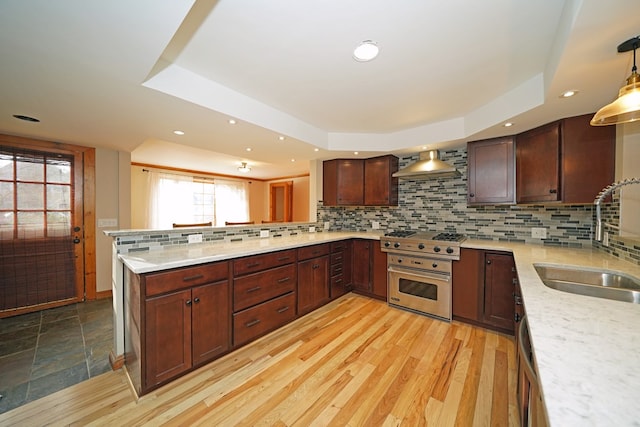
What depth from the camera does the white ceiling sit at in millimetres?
1170

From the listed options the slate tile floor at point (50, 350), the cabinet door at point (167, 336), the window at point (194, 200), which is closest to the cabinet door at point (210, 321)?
the cabinet door at point (167, 336)

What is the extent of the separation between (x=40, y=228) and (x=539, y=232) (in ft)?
19.7

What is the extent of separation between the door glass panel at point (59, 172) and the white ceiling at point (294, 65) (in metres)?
0.41

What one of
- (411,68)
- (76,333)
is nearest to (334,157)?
(411,68)

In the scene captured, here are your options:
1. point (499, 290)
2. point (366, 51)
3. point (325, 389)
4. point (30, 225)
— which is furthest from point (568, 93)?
point (30, 225)

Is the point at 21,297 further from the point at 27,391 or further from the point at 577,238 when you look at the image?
the point at 577,238

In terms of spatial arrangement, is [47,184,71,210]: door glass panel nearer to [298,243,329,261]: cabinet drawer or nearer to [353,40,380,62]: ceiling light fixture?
[298,243,329,261]: cabinet drawer

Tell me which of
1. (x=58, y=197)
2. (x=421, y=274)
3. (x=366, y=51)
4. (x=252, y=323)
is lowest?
(x=252, y=323)

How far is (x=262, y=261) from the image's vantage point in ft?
7.26

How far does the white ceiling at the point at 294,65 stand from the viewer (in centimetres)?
117

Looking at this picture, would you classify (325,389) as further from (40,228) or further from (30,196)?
(30,196)

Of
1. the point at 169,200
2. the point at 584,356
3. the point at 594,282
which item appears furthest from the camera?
the point at 169,200

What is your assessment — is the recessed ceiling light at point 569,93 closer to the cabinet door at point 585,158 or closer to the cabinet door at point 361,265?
the cabinet door at point 585,158

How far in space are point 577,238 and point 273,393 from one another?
3231mm
